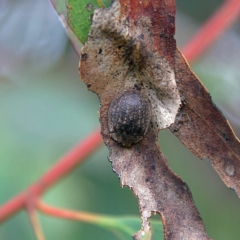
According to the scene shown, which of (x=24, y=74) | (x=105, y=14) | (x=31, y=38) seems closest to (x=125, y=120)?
(x=105, y=14)

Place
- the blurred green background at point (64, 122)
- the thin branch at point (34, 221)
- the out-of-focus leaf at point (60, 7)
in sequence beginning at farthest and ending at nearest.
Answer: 1. the blurred green background at point (64, 122)
2. the thin branch at point (34, 221)
3. the out-of-focus leaf at point (60, 7)

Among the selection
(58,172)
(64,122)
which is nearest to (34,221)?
(58,172)

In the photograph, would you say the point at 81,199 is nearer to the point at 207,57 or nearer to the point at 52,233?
the point at 52,233

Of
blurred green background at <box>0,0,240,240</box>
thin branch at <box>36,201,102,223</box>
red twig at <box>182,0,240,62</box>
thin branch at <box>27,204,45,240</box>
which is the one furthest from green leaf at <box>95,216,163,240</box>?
red twig at <box>182,0,240,62</box>

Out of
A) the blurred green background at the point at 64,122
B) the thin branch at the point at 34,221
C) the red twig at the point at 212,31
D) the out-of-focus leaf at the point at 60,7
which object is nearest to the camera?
the out-of-focus leaf at the point at 60,7

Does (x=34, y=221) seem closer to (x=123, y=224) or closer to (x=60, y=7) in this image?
(x=123, y=224)

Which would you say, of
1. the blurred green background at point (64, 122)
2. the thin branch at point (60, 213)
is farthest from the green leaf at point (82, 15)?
the blurred green background at point (64, 122)

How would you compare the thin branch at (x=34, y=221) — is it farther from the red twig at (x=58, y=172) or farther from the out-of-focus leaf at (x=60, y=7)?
the out-of-focus leaf at (x=60, y=7)

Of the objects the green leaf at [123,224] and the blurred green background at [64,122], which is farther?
the blurred green background at [64,122]
